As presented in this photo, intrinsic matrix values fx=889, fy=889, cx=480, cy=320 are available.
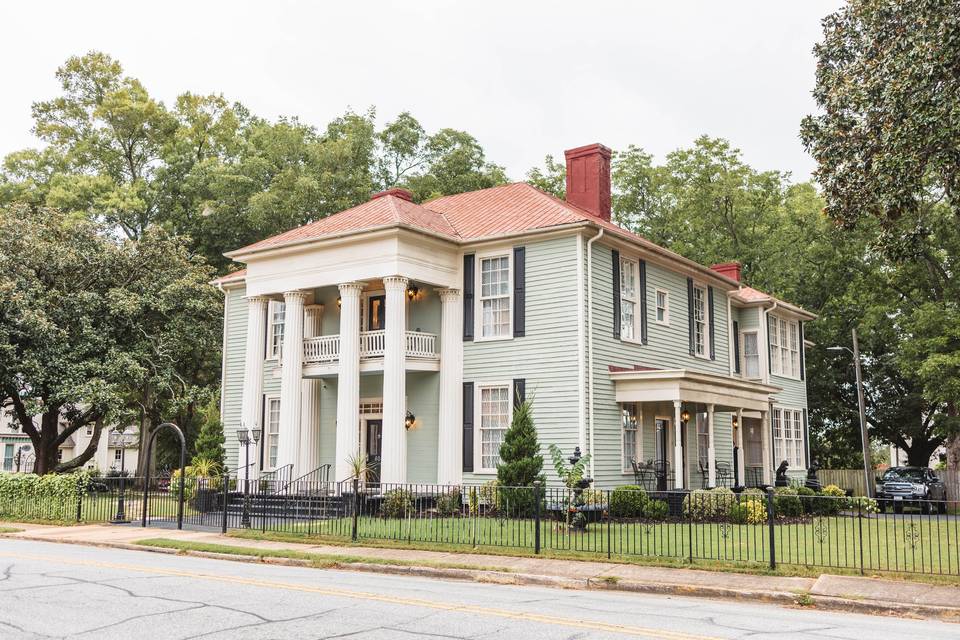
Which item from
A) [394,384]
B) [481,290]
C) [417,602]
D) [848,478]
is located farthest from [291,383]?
[848,478]

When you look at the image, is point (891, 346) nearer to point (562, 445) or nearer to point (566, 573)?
point (562, 445)

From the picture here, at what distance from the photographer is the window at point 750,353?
108ft

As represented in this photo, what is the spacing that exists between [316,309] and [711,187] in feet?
80.1

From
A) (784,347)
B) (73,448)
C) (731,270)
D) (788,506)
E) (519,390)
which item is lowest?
(788,506)

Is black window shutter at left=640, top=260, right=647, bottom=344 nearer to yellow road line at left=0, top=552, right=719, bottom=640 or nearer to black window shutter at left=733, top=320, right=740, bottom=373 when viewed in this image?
black window shutter at left=733, top=320, right=740, bottom=373

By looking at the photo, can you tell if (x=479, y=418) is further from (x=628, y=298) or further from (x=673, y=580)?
(x=673, y=580)

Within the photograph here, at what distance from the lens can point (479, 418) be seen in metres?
24.0

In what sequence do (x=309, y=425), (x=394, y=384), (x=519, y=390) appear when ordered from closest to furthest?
(x=394, y=384), (x=519, y=390), (x=309, y=425)

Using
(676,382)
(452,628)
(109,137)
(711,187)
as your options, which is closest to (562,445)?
(676,382)

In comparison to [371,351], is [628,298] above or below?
above

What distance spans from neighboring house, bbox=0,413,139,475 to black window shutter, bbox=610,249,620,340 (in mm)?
37015

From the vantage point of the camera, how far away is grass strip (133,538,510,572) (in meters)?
14.6

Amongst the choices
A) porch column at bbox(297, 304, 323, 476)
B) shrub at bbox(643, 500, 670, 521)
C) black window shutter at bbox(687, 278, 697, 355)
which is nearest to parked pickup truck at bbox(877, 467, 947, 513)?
black window shutter at bbox(687, 278, 697, 355)

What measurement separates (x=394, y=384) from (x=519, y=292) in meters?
4.13
